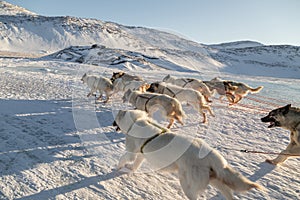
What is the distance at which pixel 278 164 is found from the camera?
432 cm

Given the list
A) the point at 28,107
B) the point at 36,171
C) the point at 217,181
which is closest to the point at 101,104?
the point at 28,107

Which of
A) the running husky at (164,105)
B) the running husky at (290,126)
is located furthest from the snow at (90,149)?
the running husky at (164,105)

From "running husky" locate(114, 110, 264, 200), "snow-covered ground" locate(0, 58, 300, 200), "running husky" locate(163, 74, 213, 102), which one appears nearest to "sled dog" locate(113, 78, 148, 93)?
"snow-covered ground" locate(0, 58, 300, 200)

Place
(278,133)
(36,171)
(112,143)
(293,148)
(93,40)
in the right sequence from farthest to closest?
(93,40), (278,133), (112,143), (293,148), (36,171)

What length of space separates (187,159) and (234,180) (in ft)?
1.63

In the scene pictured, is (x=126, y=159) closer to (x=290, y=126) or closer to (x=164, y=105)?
(x=164, y=105)

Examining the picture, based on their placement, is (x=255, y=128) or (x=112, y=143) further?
(x=255, y=128)

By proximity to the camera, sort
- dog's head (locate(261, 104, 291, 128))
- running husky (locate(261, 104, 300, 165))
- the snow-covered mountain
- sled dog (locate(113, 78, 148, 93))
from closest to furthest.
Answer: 1. running husky (locate(261, 104, 300, 165))
2. dog's head (locate(261, 104, 291, 128))
3. sled dog (locate(113, 78, 148, 93))
4. the snow-covered mountain

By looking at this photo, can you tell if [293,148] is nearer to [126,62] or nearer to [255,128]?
[255,128]

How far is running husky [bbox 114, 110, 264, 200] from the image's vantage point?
2.46 m

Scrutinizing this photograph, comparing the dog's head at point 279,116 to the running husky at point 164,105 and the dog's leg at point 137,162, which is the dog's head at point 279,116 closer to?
the running husky at point 164,105

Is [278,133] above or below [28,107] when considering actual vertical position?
above

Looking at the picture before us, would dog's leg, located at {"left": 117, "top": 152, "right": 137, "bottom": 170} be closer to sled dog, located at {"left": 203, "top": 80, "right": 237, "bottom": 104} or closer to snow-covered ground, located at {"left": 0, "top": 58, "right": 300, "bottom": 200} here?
snow-covered ground, located at {"left": 0, "top": 58, "right": 300, "bottom": 200}

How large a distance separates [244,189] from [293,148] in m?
2.40
